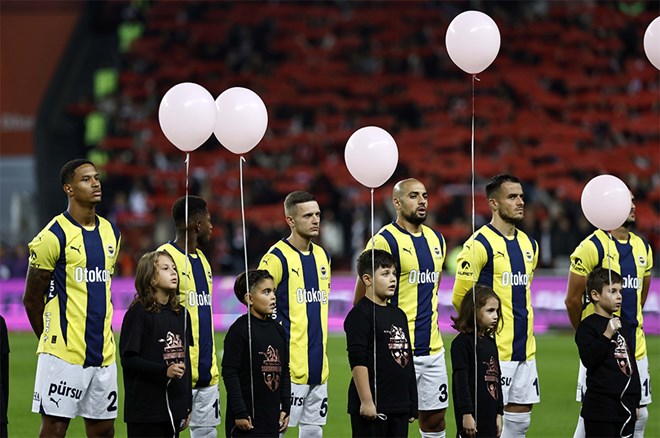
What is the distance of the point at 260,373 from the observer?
6.82 metres

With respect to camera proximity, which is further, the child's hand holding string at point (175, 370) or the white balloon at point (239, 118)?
the white balloon at point (239, 118)

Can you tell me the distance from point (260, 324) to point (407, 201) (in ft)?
5.27

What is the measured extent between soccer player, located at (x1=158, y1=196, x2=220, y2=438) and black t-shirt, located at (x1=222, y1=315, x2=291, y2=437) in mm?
490

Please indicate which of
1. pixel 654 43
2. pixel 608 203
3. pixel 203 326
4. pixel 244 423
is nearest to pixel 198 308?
pixel 203 326

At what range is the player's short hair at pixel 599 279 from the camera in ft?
24.1

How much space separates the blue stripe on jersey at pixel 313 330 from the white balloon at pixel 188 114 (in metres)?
1.10

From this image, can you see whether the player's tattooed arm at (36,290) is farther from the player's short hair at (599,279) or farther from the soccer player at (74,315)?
the player's short hair at (599,279)

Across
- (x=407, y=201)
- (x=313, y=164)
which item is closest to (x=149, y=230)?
(x=313, y=164)

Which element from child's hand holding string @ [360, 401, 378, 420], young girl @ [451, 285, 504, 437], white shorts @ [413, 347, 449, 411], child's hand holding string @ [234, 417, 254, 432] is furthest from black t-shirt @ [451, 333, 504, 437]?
child's hand holding string @ [234, 417, 254, 432]

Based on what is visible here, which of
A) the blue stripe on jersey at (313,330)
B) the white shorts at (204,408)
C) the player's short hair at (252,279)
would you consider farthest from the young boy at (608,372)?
the white shorts at (204,408)

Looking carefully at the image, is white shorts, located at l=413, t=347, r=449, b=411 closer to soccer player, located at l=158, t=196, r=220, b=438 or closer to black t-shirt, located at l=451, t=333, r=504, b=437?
black t-shirt, located at l=451, t=333, r=504, b=437

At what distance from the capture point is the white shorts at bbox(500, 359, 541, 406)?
7.93 m

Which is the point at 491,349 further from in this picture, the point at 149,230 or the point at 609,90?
the point at 609,90

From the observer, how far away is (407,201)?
797 cm
